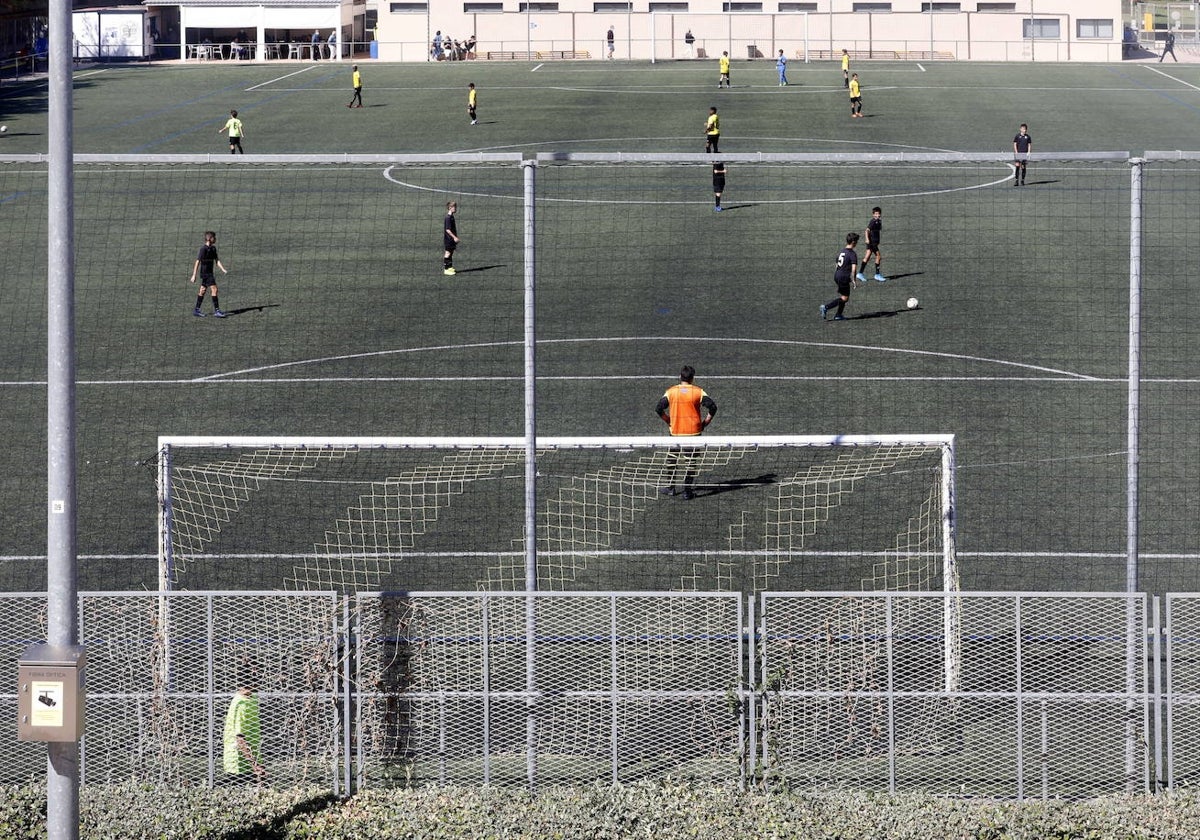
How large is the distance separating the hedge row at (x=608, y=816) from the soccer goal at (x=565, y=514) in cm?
519

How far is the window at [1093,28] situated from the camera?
8312 centimetres

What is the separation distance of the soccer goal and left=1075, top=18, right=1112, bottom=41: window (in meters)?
65.1

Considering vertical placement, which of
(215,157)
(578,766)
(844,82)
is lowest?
(578,766)

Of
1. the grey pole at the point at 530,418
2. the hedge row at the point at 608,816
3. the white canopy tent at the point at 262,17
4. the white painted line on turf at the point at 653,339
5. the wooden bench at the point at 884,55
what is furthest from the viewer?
the white canopy tent at the point at 262,17

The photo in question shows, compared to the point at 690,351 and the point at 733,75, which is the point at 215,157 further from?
the point at 733,75

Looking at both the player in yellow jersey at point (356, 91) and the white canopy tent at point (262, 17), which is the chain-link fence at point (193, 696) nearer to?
the player in yellow jersey at point (356, 91)

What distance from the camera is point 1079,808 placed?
11086 mm

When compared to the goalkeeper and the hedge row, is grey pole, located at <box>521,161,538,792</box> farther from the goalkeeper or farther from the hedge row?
the goalkeeper

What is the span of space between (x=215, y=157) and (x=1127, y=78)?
207 ft

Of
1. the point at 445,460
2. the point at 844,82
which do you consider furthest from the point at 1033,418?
the point at 844,82

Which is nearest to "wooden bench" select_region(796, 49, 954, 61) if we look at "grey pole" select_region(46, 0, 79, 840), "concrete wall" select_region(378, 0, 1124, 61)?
"concrete wall" select_region(378, 0, 1124, 61)

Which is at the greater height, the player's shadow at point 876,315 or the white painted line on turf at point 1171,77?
the white painted line on turf at point 1171,77

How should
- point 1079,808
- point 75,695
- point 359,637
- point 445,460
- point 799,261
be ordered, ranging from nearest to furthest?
point 75,695
point 1079,808
point 359,637
point 445,460
point 799,261

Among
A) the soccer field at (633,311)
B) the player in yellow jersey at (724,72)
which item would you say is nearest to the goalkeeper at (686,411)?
the soccer field at (633,311)
